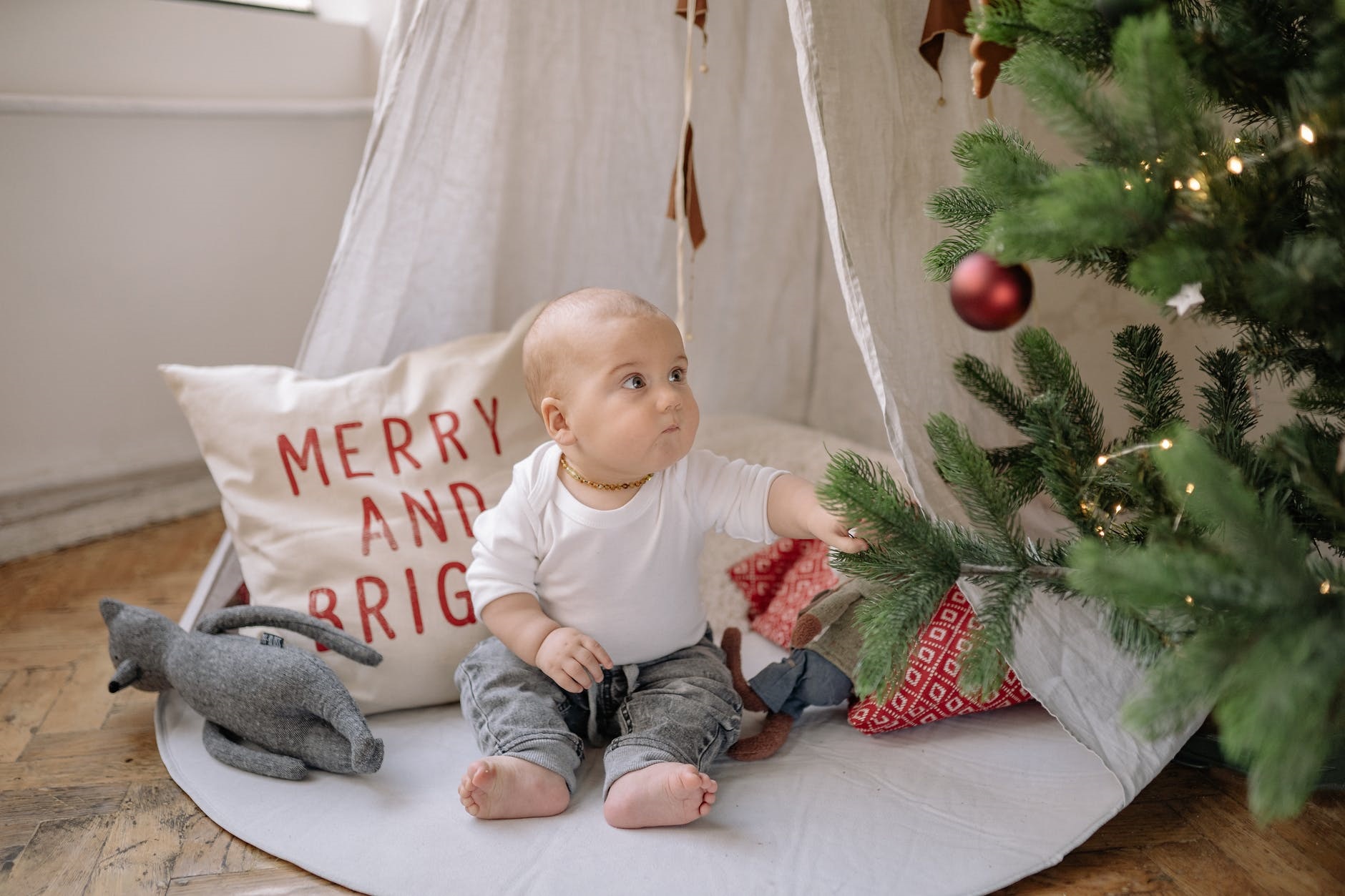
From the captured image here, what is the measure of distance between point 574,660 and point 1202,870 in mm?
657

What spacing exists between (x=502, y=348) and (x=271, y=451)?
0.34 metres

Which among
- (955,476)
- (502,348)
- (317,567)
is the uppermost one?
(955,476)

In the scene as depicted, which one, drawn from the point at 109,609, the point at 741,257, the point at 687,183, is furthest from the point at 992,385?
the point at 109,609

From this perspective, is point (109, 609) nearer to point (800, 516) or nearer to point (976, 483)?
point (800, 516)

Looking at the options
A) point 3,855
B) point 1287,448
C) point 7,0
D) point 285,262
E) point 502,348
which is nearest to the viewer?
point 1287,448

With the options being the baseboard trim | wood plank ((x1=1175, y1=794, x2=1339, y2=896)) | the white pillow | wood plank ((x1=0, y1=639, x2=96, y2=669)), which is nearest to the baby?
the white pillow

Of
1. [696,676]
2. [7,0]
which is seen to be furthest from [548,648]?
[7,0]

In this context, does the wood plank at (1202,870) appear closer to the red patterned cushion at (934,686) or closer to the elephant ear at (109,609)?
the red patterned cushion at (934,686)

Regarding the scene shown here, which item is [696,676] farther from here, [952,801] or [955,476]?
[955,476]

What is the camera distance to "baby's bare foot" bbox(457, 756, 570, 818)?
108 cm

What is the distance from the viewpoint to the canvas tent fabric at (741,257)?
3.73 ft

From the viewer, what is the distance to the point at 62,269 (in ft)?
6.22

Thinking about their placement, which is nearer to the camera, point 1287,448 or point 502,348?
point 1287,448

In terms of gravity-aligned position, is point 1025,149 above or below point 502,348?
above
